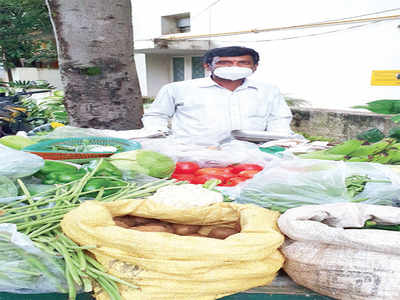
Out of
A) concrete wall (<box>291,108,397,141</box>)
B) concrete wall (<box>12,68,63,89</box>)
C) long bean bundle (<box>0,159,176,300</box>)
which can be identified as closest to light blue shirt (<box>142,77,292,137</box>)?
long bean bundle (<box>0,159,176,300</box>)

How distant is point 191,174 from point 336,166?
897 mm

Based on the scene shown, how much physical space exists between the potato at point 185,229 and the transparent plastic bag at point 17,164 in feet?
2.46

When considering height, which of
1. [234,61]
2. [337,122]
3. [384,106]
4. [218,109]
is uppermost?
[234,61]

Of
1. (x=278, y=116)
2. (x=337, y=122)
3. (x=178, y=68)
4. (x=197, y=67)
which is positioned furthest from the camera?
(x=178, y=68)

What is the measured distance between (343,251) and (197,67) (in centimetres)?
950

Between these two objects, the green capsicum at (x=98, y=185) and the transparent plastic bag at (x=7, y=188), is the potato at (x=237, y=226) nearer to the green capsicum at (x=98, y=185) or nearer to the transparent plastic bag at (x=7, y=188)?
the green capsicum at (x=98, y=185)

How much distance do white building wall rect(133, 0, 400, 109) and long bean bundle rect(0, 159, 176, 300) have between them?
5.87 m

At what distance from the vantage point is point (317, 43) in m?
6.85

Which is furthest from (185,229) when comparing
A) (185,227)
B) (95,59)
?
(95,59)

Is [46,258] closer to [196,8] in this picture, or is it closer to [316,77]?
[316,77]

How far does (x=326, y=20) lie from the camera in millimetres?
6605

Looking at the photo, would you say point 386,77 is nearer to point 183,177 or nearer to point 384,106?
point 384,106

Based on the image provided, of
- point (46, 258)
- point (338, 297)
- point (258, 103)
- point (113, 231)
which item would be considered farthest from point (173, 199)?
point (258, 103)

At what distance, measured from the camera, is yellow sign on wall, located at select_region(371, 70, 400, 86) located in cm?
586
